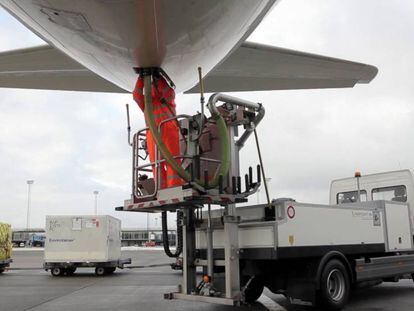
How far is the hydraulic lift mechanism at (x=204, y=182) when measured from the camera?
654 centimetres

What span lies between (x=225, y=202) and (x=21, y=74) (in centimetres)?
430

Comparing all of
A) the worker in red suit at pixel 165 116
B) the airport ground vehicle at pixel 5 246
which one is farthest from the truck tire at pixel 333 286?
the airport ground vehicle at pixel 5 246

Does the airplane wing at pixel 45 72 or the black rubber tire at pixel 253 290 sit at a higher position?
the airplane wing at pixel 45 72

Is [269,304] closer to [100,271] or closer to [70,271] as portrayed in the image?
[100,271]

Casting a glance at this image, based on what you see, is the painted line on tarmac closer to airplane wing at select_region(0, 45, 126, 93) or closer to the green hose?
the green hose

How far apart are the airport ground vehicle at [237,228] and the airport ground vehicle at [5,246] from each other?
13.2 meters

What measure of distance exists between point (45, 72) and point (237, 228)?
415 cm

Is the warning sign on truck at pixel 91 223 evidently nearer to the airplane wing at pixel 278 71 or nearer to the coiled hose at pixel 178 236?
the airplane wing at pixel 278 71

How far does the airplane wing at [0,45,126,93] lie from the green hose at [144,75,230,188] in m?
1.54

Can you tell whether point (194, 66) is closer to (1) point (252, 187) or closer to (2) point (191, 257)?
(1) point (252, 187)

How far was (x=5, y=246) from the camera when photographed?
19.4 m

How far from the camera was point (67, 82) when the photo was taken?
9.26m

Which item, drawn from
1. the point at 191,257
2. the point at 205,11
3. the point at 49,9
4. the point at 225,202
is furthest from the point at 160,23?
the point at 191,257

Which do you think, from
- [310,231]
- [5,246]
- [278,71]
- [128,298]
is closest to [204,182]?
[310,231]
